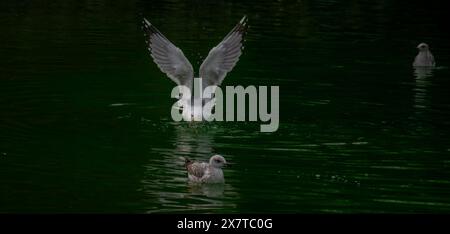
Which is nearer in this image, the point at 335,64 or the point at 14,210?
the point at 14,210

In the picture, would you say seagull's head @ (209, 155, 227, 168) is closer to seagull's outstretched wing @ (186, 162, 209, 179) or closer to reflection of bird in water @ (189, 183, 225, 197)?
seagull's outstretched wing @ (186, 162, 209, 179)

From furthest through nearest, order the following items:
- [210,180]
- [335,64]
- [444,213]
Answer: [335,64]
[210,180]
[444,213]

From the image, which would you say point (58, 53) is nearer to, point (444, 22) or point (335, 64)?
point (335, 64)

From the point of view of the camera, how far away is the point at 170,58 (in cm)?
2094

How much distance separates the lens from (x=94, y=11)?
3819cm

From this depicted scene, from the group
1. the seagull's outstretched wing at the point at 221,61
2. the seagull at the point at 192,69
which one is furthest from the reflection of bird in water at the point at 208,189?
the seagull's outstretched wing at the point at 221,61

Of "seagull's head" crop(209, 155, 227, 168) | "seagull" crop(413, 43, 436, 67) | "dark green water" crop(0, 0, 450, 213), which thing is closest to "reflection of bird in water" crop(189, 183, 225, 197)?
"dark green water" crop(0, 0, 450, 213)

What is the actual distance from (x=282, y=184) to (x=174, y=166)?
1.65 metres

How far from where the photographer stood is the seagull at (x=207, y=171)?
54.1 feet

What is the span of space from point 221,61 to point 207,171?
186 inches

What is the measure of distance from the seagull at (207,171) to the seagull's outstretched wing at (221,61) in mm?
4203

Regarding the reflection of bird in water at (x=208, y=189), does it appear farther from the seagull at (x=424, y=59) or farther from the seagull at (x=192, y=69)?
the seagull at (x=424, y=59)

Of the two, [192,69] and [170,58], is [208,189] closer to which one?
[192,69]
